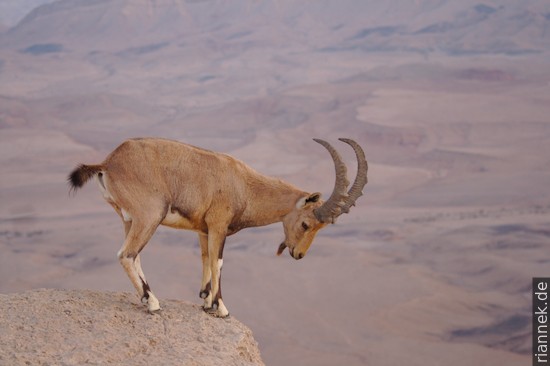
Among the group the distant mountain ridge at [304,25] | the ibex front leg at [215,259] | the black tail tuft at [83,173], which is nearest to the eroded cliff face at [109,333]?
the ibex front leg at [215,259]

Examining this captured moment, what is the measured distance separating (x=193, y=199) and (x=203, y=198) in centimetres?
12

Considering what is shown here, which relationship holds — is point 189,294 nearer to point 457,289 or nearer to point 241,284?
point 241,284

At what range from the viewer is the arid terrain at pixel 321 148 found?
35.2 metres

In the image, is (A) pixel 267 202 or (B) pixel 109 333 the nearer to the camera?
(B) pixel 109 333

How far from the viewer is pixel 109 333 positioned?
8.66m

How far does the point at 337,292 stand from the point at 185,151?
28033 mm

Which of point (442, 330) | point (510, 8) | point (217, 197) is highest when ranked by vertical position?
point (217, 197)

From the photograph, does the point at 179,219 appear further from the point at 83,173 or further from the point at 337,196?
the point at 337,196

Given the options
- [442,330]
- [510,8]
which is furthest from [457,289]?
[510,8]

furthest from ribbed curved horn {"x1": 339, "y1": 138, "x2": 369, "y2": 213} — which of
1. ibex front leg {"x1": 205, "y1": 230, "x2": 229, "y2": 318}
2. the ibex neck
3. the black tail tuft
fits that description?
the black tail tuft

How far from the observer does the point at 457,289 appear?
125 feet

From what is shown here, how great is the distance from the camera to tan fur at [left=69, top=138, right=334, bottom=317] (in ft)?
29.2

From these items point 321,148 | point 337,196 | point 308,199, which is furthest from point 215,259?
point 321,148

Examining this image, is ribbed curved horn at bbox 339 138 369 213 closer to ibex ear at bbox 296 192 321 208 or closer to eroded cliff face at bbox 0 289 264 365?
ibex ear at bbox 296 192 321 208
